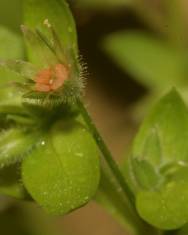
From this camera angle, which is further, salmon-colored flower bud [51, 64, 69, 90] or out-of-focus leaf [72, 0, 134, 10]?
out-of-focus leaf [72, 0, 134, 10]

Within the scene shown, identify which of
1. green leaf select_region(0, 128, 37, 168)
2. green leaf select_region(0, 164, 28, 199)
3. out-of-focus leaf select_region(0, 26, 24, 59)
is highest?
out-of-focus leaf select_region(0, 26, 24, 59)

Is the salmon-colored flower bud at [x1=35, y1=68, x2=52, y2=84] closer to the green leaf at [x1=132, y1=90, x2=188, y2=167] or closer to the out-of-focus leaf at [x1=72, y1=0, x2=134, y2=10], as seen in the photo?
the green leaf at [x1=132, y1=90, x2=188, y2=167]

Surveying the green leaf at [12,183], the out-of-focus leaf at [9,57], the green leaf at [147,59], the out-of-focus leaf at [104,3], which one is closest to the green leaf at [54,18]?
the out-of-focus leaf at [9,57]

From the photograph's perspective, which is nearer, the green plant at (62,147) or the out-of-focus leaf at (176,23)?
the green plant at (62,147)

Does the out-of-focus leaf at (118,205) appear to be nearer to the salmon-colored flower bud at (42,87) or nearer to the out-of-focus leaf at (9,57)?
the out-of-focus leaf at (9,57)

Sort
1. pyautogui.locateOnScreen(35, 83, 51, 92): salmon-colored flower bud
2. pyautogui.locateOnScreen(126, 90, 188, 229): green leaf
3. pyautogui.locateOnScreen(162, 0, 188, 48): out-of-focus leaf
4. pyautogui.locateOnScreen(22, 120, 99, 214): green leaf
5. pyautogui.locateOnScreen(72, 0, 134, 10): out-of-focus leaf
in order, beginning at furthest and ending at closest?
pyautogui.locateOnScreen(72, 0, 134, 10): out-of-focus leaf → pyautogui.locateOnScreen(162, 0, 188, 48): out-of-focus leaf → pyautogui.locateOnScreen(126, 90, 188, 229): green leaf → pyautogui.locateOnScreen(22, 120, 99, 214): green leaf → pyautogui.locateOnScreen(35, 83, 51, 92): salmon-colored flower bud

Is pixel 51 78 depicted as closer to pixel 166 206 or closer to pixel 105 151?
pixel 105 151

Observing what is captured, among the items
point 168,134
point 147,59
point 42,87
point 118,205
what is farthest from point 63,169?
point 147,59

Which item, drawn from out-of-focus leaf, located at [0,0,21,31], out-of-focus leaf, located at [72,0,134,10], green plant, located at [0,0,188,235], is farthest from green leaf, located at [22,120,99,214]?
out-of-focus leaf, located at [72,0,134,10]

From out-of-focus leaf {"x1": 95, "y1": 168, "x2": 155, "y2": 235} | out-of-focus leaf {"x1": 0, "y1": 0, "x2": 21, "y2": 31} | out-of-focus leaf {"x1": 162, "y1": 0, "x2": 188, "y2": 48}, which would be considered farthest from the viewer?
out-of-focus leaf {"x1": 162, "y1": 0, "x2": 188, "y2": 48}
